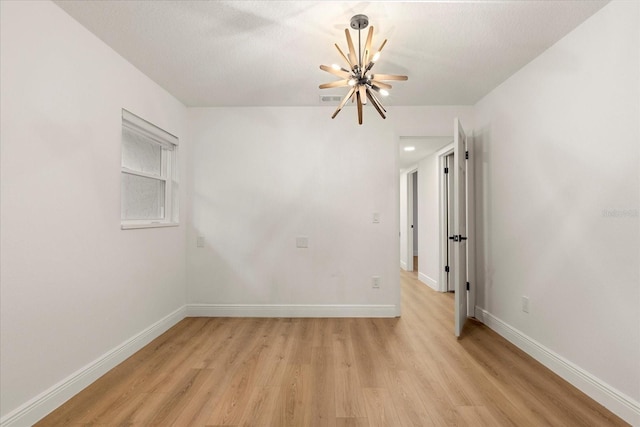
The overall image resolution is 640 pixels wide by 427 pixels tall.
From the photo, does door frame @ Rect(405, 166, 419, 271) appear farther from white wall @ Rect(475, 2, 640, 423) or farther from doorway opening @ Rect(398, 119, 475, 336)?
white wall @ Rect(475, 2, 640, 423)

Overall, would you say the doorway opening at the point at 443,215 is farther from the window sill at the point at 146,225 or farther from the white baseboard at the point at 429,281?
the window sill at the point at 146,225

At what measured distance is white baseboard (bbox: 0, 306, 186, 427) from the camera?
5.76 ft

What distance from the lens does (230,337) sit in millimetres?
3117

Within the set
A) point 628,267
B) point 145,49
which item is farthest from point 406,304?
point 145,49

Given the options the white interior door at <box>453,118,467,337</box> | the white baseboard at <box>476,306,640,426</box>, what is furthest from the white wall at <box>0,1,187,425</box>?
the white baseboard at <box>476,306,640,426</box>

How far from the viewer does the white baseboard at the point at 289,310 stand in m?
3.76

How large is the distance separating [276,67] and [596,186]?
100 inches

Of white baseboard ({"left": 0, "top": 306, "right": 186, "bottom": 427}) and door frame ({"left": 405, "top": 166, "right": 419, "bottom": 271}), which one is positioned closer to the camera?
white baseboard ({"left": 0, "top": 306, "right": 186, "bottom": 427})

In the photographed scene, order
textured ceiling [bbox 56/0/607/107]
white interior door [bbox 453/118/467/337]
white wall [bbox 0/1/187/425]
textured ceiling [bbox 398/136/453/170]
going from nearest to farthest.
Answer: white wall [bbox 0/1/187/425] → textured ceiling [bbox 56/0/607/107] → white interior door [bbox 453/118/467/337] → textured ceiling [bbox 398/136/453/170]

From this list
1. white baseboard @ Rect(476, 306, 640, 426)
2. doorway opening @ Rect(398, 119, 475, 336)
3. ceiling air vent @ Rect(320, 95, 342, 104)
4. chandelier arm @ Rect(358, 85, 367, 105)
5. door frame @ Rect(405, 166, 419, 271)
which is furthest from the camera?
door frame @ Rect(405, 166, 419, 271)

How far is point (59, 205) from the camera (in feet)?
6.63

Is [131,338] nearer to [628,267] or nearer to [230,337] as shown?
[230,337]

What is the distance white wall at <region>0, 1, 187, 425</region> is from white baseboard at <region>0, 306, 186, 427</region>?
0.10 feet

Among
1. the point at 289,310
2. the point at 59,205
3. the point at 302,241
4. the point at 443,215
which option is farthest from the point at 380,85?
the point at 443,215
